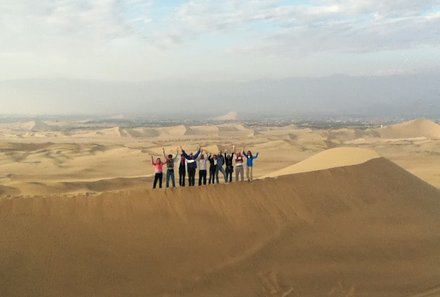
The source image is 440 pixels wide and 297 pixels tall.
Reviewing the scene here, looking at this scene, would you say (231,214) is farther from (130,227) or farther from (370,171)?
(370,171)

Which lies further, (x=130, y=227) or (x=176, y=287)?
(x=130, y=227)

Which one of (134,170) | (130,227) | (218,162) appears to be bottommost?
(134,170)

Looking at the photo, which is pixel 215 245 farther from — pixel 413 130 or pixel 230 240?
pixel 413 130

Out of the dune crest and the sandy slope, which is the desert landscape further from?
the dune crest

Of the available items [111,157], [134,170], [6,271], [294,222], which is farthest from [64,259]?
[111,157]

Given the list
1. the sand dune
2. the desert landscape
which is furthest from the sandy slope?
the sand dune

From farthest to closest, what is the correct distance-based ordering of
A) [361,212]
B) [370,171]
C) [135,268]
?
1. [370,171]
2. [361,212]
3. [135,268]
